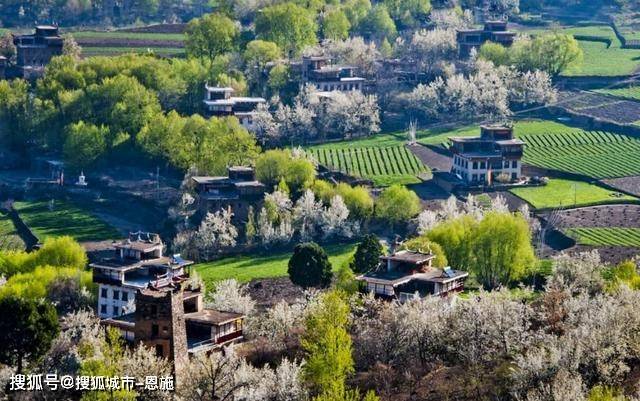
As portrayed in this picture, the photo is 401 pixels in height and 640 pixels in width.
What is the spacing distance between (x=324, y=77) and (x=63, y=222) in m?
32.0

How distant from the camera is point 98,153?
104 meters

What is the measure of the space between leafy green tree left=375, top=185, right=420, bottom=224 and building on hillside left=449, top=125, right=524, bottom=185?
33.3ft

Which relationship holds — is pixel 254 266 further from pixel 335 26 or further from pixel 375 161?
pixel 335 26

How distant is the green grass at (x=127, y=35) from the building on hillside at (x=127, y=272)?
68.1 meters

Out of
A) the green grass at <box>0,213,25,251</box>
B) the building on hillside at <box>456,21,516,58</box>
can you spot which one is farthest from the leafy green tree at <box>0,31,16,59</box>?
the building on hillside at <box>456,21,516,58</box>

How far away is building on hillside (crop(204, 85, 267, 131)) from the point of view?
110 metres

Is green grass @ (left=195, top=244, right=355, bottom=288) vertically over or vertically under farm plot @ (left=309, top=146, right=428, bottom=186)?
under

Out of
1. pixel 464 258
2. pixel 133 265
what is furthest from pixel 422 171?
pixel 133 265

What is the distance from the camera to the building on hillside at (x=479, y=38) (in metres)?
129

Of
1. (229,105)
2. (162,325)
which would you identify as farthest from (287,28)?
(162,325)

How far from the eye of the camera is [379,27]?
5458 inches

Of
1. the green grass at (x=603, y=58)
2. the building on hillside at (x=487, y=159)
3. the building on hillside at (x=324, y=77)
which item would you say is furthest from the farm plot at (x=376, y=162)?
the green grass at (x=603, y=58)

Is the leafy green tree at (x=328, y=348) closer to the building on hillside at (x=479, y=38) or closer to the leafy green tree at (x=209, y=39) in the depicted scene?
the leafy green tree at (x=209, y=39)

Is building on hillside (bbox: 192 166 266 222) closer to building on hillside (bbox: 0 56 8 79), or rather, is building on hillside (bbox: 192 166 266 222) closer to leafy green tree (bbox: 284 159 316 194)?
leafy green tree (bbox: 284 159 316 194)
